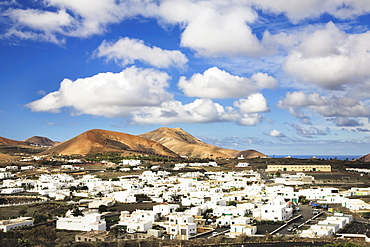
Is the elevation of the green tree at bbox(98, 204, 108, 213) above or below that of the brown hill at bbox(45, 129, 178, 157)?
below

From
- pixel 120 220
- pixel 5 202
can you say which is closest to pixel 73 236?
pixel 120 220

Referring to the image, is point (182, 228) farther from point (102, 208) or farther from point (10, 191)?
point (10, 191)

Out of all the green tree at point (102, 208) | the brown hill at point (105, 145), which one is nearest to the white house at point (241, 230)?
the green tree at point (102, 208)

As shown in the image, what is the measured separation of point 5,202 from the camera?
43781 millimetres

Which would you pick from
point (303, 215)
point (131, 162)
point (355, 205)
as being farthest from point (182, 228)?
point (131, 162)

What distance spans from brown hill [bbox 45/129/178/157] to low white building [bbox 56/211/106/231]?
78.3 m

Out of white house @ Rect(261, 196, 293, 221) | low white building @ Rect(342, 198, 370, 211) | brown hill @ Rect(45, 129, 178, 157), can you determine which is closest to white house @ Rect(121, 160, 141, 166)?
brown hill @ Rect(45, 129, 178, 157)

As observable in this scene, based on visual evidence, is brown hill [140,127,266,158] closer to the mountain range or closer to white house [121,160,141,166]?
the mountain range

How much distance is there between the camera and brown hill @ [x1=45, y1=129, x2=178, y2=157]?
115 m

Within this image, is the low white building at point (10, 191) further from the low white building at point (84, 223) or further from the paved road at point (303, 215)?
the paved road at point (303, 215)

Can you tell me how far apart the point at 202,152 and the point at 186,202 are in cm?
10259

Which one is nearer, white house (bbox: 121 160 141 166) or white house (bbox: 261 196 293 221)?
white house (bbox: 261 196 293 221)

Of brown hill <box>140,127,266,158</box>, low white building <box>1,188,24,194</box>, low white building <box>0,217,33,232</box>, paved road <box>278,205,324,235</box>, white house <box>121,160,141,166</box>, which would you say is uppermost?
brown hill <box>140,127,266,158</box>

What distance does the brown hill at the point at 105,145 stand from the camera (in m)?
115
